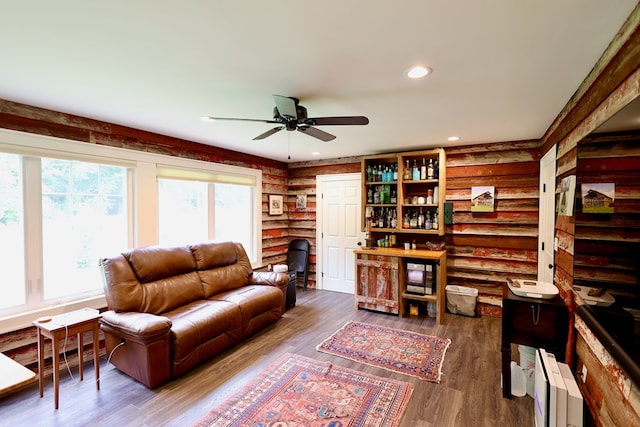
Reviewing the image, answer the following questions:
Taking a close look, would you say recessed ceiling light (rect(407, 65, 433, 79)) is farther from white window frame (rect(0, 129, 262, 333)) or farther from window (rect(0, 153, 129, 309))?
window (rect(0, 153, 129, 309))

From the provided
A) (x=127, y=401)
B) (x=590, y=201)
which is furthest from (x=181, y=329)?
(x=590, y=201)

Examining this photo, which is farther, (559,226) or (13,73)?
(559,226)

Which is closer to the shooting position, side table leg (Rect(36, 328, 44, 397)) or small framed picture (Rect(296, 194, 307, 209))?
side table leg (Rect(36, 328, 44, 397))

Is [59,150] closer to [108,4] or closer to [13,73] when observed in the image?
[13,73]

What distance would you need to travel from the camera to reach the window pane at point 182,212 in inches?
154

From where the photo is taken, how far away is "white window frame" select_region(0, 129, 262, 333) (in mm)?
2619

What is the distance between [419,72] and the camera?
203 cm

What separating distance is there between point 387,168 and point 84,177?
4.02 meters

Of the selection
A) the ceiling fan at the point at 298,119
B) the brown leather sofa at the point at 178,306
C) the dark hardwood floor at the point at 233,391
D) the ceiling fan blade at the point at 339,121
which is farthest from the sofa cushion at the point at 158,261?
the ceiling fan blade at the point at 339,121

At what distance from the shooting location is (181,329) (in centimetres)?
268

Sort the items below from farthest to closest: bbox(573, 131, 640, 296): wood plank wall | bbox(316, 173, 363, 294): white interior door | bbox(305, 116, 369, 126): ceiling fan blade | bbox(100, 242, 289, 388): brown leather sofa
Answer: bbox(316, 173, 363, 294): white interior door → bbox(100, 242, 289, 388): brown leather sofa → bbox(305, 116, 369, 126): ceiling fan blade → bbox(573, 131, 640, 296): wood plank wall

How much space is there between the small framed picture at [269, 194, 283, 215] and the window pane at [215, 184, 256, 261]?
457 mm

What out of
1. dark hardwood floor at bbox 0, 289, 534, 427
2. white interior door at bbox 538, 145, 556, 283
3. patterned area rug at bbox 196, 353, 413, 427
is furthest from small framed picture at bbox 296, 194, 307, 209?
white interior door at bbox 538, 145, 556, 283

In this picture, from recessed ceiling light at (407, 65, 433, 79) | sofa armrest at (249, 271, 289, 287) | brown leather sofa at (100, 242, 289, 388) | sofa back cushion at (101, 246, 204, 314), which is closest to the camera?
recessed ceiling light at (407, 65, 433, 79)
